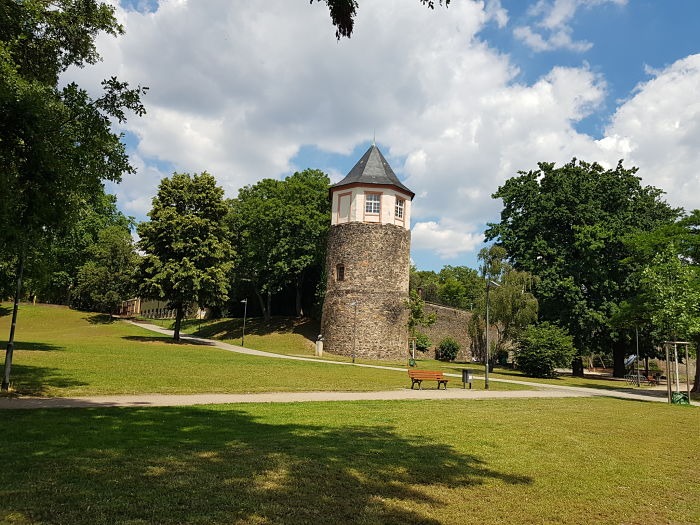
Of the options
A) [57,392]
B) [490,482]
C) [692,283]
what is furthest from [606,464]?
[692,283]

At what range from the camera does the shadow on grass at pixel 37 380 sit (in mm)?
12641

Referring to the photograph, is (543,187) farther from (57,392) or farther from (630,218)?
(57,392)

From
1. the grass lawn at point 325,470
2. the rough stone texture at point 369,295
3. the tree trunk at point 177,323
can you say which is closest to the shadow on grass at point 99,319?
the tree trunk at point 177,323

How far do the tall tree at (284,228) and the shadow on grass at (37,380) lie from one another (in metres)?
29.7

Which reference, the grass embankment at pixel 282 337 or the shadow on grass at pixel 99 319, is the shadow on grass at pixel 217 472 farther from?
the shadow on grass at pixel 99 319

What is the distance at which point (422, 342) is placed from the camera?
4697 centimetres

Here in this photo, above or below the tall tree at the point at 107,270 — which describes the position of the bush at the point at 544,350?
below

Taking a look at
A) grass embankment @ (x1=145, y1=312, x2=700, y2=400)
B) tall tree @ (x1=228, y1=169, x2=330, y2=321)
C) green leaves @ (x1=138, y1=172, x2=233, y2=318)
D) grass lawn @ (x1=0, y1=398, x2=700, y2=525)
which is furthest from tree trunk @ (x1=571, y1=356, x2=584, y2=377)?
grass lawn @ (x1=0, y1=398, x2=700, y2=525)

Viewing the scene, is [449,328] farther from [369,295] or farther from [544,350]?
[544,350]

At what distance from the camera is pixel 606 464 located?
786 centimetres

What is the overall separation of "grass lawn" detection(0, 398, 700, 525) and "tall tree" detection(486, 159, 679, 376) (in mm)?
28617

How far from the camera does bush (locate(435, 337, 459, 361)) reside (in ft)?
159

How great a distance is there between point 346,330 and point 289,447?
32.7 metres

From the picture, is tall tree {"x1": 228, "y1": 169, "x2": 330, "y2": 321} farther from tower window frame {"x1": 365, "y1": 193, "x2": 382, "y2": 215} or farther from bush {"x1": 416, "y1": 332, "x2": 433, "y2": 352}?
bush {"x1": 416, "y1": 332, "x2": 433, "y2": 352}
